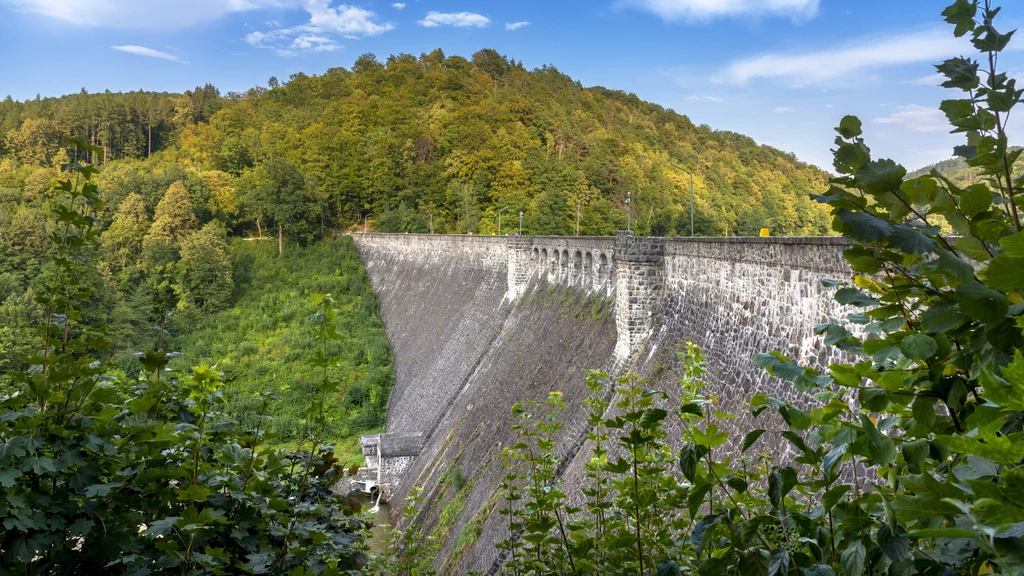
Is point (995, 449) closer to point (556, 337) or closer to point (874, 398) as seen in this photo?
point (874, 398)

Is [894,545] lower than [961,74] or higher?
lower

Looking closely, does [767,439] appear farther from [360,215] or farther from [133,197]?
[360,215]

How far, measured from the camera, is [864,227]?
1.79 meters

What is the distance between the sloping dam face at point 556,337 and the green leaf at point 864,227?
2.87 meters

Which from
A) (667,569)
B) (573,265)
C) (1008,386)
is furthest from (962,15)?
(573,265)

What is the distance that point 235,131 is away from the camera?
77125 millimetres

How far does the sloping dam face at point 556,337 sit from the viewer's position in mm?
10156

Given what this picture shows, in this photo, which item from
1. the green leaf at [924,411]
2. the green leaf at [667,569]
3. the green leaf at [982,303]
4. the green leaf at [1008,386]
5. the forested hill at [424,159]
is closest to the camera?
the green leaf at [1008,386]

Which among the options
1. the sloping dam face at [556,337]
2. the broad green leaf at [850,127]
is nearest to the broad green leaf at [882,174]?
the broad green leaf at [850,127]

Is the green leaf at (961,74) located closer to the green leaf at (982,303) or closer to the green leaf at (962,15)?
the green leaf at (962,15)

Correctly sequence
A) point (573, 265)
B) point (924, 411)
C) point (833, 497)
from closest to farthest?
point (924, 411)
point (833, 497)
point (573, 265)

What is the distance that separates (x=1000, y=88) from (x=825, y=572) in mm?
1611

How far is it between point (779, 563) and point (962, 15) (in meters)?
1.81

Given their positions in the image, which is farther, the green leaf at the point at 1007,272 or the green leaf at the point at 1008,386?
the green leaf at the point at 1007,272
